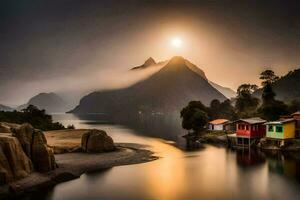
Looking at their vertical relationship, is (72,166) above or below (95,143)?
below

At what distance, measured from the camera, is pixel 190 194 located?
4175 cm

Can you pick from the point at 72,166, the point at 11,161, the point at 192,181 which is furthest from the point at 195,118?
the point at 11,161

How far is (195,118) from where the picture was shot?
10888 centimetres

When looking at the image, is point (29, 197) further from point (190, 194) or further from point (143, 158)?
point (143, 158)

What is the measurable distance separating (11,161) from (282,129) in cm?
5985

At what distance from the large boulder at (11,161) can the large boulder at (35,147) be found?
8.92ft

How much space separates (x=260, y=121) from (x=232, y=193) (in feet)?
164

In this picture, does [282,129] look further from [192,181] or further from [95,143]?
[95,143]

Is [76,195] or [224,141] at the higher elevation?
[224,141]

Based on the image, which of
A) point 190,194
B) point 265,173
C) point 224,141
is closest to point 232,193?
point 190,194

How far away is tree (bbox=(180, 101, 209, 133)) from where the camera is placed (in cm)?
10888

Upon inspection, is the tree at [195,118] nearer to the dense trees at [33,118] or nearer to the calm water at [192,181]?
the calm water at [192,181]

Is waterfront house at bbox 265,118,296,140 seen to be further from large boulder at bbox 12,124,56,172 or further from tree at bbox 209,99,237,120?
large boulder at bbox 12,124,56,172

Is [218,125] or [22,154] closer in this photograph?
[22,154]
